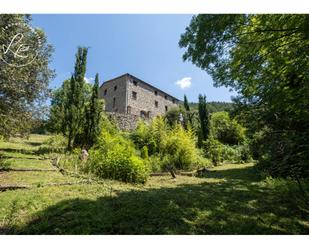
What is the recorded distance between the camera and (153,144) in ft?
43.3

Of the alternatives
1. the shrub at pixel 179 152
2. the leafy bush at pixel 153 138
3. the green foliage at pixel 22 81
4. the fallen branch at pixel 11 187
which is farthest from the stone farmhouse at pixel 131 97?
the fallen branch at pixel 11 187

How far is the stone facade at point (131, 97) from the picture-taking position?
93.4ft

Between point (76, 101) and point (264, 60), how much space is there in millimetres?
10977

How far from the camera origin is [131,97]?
94.9 feet

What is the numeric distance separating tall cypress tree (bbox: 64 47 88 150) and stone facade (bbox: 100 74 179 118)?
12.8 m

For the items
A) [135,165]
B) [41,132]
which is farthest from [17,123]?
[41,132]

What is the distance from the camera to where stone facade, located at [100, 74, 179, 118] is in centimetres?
2847

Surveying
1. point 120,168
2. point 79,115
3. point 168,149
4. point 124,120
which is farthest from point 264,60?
point 124,120

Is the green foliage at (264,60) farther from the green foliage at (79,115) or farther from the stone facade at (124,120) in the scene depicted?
the stone facade at (124,120)

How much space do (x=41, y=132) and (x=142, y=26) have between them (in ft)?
77.7

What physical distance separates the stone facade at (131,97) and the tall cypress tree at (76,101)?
12789mm

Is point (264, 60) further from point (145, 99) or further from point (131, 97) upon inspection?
point (145, 99)
